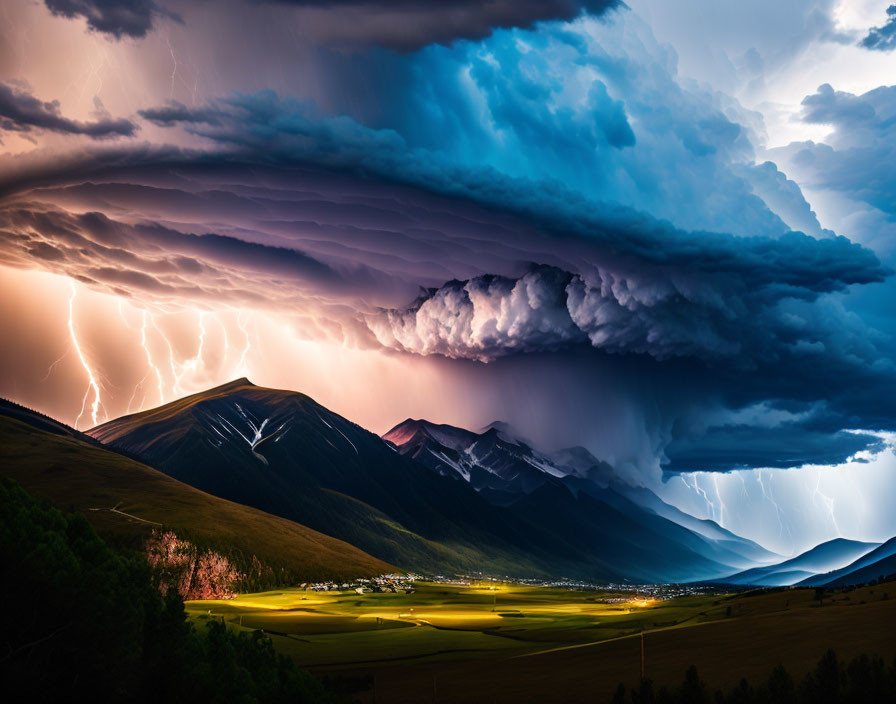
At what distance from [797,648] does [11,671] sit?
12202 centimetres

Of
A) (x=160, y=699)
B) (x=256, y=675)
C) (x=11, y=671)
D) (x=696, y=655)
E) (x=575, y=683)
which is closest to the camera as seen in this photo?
(x=11, y=671)

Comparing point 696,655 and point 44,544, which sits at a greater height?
point 44,544

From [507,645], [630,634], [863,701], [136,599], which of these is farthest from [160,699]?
[630,634]

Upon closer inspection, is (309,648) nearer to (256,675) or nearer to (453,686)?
(453,686)

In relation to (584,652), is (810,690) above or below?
above

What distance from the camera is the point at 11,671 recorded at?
2047 inches

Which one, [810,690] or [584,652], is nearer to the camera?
[810,690]

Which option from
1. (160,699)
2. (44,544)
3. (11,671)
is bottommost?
(160,699)

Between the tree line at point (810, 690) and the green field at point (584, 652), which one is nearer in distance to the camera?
the tree line at point (810, 690)

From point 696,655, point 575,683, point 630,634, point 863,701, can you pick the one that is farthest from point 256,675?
point 630,634

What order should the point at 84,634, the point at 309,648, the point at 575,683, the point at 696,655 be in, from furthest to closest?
1. the point at 309,648
2. the point at 696,655
3. the point at 575,683
4. the point at 84,634

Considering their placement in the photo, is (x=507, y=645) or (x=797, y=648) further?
(x=507, y=645)

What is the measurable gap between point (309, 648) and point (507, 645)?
4325 cm

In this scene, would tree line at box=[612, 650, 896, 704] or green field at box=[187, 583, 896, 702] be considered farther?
green field at box=[187, 583, 896, 702]
